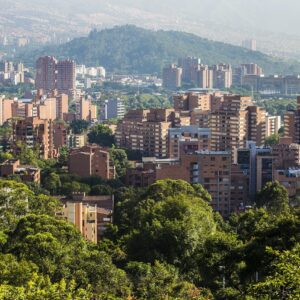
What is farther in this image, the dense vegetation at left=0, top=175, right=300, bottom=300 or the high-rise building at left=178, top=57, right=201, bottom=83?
the high-rise building at left=178, top=57, right=201, bottom=83

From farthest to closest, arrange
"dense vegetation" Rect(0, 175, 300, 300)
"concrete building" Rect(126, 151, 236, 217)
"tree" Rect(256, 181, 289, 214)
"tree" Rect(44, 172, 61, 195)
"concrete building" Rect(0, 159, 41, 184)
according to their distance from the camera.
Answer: "concrete building" Rect(0, 159, 41, 184) → "tree" Rect(44, 172, 61, 195) → "concrete building" Rect(126, 151, 236, 217) → "tree" Rect(256, 181, 289, 214) → "dense vegetation" Rect(0, 175, 300, 300)

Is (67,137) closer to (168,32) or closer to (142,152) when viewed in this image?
(142,152)

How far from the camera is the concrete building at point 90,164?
1850cm

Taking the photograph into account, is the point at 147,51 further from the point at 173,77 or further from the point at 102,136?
the point at 102,136

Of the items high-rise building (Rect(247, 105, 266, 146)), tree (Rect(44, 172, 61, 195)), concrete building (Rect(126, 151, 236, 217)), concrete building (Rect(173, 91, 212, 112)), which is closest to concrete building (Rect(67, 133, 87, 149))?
concrete building (Rect(173, 91, 212, 112))

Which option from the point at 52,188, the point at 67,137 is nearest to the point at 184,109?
the point at 67,137

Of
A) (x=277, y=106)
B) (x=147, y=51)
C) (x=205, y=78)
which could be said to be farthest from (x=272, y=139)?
(x=147, y=51)

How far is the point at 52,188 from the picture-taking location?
17016 millimetres

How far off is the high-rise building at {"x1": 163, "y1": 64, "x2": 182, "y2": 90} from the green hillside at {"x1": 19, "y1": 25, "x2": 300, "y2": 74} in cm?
971

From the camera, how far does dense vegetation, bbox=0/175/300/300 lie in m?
8.44

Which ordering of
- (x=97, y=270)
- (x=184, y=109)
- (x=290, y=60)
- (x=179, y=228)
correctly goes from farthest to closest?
(x=290, y=60), (x=184, y=109), (x=179, y=228), (x=97, y=270)

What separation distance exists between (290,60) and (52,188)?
51.5 metres

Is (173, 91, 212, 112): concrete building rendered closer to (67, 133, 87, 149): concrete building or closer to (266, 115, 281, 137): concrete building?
(266, 115, 281, 137): concrete building

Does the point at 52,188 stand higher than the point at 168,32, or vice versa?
the point at 168,32
